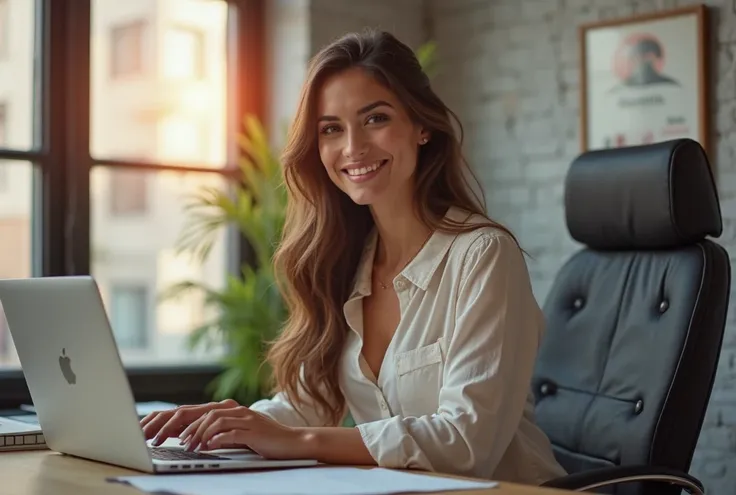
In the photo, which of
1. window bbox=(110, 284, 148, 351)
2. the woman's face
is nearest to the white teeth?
the woman's face

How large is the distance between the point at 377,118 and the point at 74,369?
77cm

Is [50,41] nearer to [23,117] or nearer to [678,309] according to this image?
[23,117]

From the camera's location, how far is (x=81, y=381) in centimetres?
167

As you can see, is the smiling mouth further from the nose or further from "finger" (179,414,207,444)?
"finger" (179,414,207,444)

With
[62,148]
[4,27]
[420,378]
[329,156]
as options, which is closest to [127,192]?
[62,148]

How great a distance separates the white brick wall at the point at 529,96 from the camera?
3.55m

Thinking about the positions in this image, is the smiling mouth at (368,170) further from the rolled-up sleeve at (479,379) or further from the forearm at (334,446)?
the forearm at (334,446)

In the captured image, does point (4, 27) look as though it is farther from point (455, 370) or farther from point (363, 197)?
point (455, 370)

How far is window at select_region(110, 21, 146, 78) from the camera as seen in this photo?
3723 mm

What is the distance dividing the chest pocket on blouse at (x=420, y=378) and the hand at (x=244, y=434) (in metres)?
0.35

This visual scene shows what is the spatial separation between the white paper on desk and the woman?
0.64 feet

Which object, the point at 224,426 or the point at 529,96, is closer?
the point at 224,426

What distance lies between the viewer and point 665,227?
2250 mm

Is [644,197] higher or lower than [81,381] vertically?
higher
